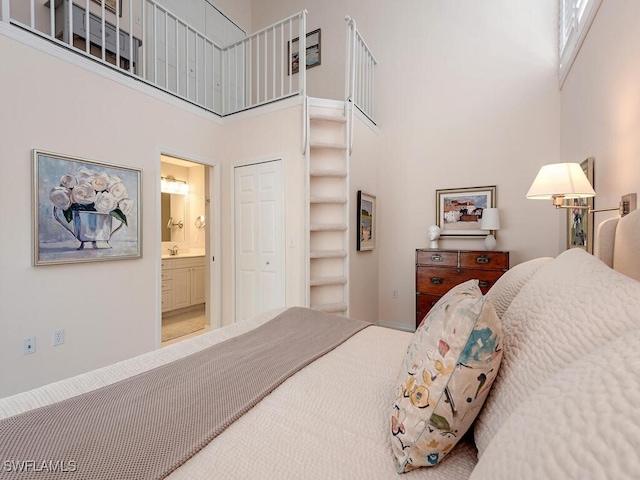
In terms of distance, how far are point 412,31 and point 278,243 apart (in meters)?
3.10

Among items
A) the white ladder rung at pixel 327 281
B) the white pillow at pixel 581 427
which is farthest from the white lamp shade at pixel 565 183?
the white ladder rung at pixel 327 281

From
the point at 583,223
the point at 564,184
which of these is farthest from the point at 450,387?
the point at 583,223

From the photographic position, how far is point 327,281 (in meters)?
3.06

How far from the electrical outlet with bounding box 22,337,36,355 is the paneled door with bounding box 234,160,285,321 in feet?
5.65

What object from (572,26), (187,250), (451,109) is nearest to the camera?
(572,26)

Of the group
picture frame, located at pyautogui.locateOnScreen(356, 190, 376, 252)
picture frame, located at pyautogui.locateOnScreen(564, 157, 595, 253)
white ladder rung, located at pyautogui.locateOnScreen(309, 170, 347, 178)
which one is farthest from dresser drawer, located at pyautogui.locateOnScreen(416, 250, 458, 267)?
white ladder rung, located at pyautogui.locateOnScreen(309, 170, 347, 178)

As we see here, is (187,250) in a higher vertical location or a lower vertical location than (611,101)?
lower

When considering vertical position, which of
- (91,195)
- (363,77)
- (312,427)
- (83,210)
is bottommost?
(312,427)

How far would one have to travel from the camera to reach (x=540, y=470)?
317mm

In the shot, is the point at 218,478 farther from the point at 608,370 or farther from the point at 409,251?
the point at 409,251

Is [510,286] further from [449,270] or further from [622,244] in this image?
[449,270]

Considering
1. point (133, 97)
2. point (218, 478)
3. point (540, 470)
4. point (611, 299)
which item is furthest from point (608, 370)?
point (133, 97)

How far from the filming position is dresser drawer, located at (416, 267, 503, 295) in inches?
116

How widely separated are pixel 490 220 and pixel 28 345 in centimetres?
407
